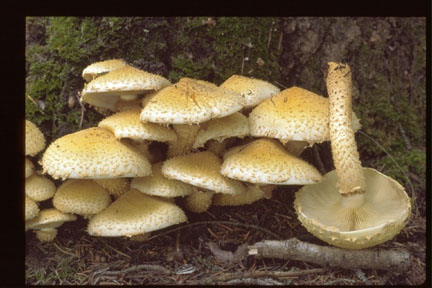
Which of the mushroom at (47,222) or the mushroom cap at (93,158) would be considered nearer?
the mushroom cap at (93,158)

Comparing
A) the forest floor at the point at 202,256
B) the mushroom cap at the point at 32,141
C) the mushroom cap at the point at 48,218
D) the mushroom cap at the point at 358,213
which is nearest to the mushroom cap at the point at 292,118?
the mushroom cap at the point at 358,213

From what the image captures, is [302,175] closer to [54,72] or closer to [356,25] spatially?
[356,25]

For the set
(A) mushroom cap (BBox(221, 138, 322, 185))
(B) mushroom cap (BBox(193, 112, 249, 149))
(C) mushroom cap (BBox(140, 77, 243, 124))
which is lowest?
(A) mushroom cap (BBox(221, 138, 322, 185))

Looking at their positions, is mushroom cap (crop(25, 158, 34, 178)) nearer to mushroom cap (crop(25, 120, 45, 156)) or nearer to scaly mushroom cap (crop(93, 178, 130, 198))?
mushroom cap (crop(25, 120, 45, 156))

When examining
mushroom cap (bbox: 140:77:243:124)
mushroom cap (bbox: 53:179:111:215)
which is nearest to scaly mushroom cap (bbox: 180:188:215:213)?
mushroom cap (bbox: 53:179:111:215)

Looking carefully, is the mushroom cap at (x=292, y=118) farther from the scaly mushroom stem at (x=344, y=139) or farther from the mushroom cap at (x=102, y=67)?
the mushroom cap at (x=102, y=67)

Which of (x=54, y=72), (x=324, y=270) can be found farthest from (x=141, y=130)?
(x=324, y=270)

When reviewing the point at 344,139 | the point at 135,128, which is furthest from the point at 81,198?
the point at 344,139
